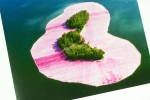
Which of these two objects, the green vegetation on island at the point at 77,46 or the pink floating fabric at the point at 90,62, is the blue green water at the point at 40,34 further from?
the green vegetation on island at the point at 77,46

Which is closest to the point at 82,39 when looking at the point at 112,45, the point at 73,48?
the point at 73,48

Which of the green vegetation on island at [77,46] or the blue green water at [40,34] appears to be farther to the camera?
the green vegetation on island at [77,46]

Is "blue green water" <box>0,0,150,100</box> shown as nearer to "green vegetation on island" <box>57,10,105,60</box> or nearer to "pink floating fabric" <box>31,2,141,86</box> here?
"pink floating fabric" <box>31,2,141,86</box>

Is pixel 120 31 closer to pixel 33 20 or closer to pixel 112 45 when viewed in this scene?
pixel 112 45

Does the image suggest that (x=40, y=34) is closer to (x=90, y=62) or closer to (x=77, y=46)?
(x=77, y=46)

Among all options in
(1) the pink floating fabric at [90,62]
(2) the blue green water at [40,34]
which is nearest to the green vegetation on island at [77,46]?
(1) the pink floating fabric at [90,62]

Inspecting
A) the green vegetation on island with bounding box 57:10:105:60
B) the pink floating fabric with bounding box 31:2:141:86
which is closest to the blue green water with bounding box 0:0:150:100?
the pink floating fabric with bounding box 31:2:141:86
